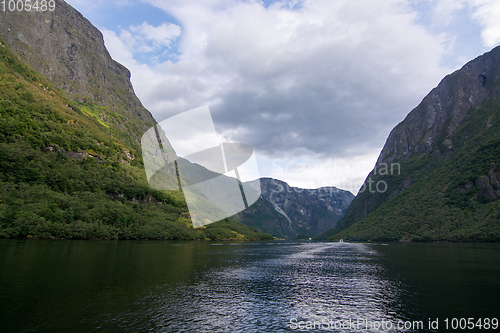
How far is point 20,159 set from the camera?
138 m

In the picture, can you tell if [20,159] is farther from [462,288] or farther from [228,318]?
[462,288]

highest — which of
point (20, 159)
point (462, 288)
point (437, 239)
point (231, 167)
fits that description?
point (20, 159)

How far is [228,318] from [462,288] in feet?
100.0

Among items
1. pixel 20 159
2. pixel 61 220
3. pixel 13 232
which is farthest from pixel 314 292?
pixel 20 159
